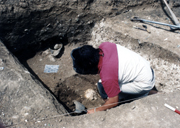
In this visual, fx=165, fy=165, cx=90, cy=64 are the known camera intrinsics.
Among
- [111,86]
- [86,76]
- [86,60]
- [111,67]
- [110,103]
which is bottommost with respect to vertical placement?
[86,76]

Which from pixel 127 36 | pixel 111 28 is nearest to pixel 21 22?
pixel 111 28

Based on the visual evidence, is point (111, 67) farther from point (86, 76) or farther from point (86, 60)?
point (86, 76)

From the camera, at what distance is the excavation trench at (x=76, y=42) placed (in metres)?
2.94

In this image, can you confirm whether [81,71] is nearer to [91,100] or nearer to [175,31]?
[91,100]

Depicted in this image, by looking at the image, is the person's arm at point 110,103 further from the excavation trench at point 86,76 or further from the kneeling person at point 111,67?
the excavation trench at point 86,76

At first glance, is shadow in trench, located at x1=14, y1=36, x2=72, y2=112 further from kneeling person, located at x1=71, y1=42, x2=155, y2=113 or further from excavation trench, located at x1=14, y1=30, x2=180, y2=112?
kneeling person, located at x1=71, y1=42, x2=155, y2=113

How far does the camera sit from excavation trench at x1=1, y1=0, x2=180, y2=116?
2939 millimetres

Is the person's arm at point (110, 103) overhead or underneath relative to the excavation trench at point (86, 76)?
overhead

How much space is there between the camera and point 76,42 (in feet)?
12.8

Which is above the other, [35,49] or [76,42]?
[35,49]

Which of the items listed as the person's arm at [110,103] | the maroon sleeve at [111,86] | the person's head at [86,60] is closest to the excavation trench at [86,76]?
the person's arm at [110,103]

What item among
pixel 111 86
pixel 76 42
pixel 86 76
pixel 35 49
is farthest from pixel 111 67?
pixel 35 49

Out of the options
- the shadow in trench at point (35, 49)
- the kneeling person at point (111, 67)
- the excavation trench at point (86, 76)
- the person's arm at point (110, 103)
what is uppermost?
the kneeling person at point (111, 67)

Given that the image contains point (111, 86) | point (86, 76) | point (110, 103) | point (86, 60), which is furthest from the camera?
point (86, 76)
